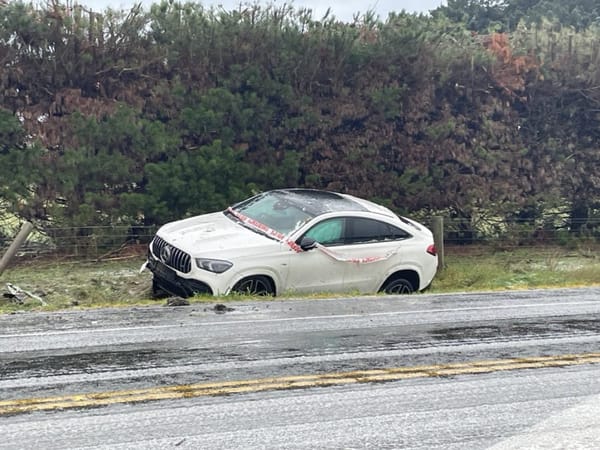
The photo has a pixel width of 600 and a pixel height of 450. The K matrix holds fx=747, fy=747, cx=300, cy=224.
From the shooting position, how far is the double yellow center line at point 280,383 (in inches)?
211

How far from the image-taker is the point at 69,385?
19.0 ft

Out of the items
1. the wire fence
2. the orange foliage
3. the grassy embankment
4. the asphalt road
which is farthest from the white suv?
the orange foliage

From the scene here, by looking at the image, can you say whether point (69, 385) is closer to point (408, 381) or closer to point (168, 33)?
point (408, 381)

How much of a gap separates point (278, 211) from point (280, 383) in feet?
18.2

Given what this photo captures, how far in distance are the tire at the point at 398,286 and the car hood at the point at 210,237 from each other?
2121 millimetres

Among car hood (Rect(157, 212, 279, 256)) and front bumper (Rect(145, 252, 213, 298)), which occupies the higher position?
car hood (Rect(157, 212, 279, 256))

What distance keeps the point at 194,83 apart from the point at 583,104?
9919 millimetres

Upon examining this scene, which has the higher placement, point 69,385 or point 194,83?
point 194,83

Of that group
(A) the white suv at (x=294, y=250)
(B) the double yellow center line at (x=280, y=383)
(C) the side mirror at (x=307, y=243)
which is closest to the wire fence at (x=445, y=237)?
(A) the white suv at (x=294, y=250)

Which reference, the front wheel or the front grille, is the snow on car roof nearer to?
the front wheel

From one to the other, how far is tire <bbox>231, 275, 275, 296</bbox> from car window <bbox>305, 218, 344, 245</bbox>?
0.94m

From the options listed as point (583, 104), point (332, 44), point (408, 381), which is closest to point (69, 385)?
point (408, 381)

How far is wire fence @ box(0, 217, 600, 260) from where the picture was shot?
14047 millimetres

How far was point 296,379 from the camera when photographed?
20.2 ft
